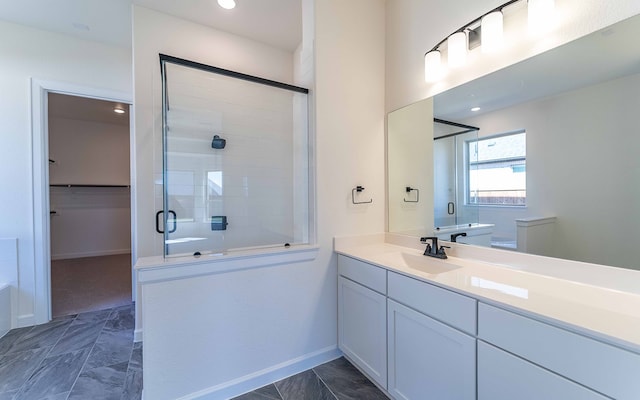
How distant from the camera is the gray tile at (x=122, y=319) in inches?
98.0

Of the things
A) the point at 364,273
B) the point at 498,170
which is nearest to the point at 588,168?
the point at 498,170

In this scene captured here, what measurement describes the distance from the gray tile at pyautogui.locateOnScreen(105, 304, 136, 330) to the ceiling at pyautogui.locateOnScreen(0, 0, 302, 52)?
3016 millimetres

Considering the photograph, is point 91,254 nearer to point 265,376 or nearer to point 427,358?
point 265,376

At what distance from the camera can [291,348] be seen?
6.04 feet

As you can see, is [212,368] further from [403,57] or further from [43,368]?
[403,57]

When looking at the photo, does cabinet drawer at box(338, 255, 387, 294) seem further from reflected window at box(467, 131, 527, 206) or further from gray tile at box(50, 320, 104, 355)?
gray tile at box(50, 320, 104, 355)

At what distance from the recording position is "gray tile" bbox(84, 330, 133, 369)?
1.98m

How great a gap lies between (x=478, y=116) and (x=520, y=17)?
0.53 meters

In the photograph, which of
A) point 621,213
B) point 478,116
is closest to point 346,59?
point 478,116

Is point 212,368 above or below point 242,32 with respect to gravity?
below

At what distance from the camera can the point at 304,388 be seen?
1692mm

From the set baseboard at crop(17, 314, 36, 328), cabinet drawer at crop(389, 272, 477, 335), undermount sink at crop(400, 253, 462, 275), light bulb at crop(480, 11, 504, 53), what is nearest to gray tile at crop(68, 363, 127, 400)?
baseboard at crop(17, 314, 36, 328)

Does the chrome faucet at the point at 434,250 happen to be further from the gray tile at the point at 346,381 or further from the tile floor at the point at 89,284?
the tile floor at the point at 89,284

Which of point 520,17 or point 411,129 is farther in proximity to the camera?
point 411,129
